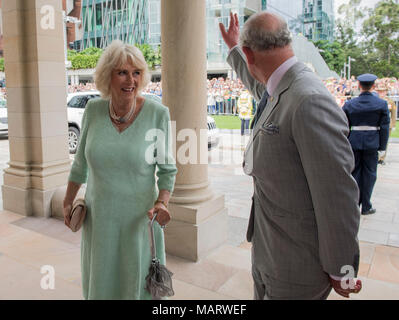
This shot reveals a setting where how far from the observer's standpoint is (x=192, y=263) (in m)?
3.88

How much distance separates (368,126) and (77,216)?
471 centimetres

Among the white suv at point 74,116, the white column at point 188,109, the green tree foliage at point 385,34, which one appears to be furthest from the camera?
the green tree foliage at point 385,34

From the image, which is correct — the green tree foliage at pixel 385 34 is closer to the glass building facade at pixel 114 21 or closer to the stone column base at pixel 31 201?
the glass building facade at pixel 114 21

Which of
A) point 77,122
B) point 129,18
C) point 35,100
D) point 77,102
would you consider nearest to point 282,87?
point 35,100

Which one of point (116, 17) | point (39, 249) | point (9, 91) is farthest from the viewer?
point (116, 17)

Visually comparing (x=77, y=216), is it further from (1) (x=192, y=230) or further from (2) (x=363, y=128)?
(2) (x=363, y=128)

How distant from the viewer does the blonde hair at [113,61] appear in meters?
2.20

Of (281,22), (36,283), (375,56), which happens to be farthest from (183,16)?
(375,56)

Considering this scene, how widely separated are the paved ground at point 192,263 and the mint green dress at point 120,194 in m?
1.12

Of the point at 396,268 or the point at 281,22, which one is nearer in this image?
the point at 281,22

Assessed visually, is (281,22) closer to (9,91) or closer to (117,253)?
(117,253)

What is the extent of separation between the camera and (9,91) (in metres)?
5.57

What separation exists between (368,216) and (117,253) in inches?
181

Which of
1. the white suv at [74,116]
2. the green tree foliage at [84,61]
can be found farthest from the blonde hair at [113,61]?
the green tree foliage at [84,61]
